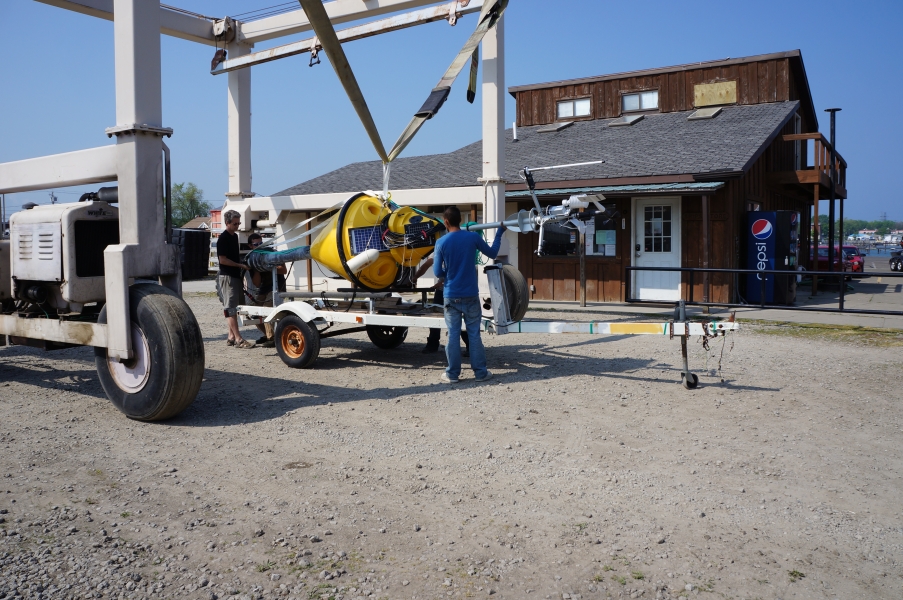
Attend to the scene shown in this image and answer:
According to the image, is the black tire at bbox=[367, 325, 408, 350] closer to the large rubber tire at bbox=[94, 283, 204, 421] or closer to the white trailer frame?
the white trailer frame

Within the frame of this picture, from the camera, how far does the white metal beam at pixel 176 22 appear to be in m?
10.6

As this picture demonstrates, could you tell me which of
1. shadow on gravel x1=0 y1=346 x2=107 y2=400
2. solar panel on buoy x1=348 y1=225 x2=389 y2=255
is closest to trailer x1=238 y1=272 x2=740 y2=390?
solar panel on buoy x1=348 y1=225 x2=389 y2=255

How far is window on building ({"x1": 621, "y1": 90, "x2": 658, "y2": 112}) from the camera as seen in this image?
21812 mm

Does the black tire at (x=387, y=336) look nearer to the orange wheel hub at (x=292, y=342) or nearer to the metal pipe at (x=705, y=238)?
the orange wheel hub at (x=292, y=342)

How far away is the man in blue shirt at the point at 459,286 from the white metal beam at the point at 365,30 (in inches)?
161

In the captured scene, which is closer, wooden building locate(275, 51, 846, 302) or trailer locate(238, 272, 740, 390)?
trailer locate(238, 272, 740, 390)

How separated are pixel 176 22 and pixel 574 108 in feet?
46.1

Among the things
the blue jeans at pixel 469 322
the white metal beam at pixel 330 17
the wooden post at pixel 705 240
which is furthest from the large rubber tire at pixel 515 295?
the wooden post at pixel 705 240

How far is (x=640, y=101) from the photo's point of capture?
2206 centimetres

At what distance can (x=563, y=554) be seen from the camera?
144 inches

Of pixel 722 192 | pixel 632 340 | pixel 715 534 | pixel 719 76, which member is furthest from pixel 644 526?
pixel 719 76

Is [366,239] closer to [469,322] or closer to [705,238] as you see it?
[469,322]

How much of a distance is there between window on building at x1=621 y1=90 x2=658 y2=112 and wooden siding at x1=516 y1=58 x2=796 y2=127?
0.13 metres

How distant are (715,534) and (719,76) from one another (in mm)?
19568
